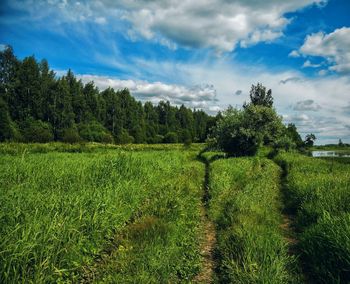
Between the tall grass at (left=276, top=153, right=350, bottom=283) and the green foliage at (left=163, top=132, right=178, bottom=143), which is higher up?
the green foliage at (left=163, top=132, right=178, bottom=143)

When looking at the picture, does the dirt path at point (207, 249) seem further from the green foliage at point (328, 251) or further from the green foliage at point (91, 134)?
the green foliage at point (91, 134)

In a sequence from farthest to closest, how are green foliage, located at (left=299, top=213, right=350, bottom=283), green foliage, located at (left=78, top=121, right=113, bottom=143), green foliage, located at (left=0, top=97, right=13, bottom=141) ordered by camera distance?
green foliage, located at (left=78, top=121, right=113, bottom=143) < green foliage, located at (left=0, top=97, right=13, bottom=141) < green foliage, located at (left=299, top=213, right=350, bottom=283)

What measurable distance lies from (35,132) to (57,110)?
48.9 feet

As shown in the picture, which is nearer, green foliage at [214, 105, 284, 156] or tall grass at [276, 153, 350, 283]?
tall grass at [276, 153, 350, 283]

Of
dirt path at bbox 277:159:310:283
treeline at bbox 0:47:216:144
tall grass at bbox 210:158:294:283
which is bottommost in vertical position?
dirt path at bbox 277:159:310:283

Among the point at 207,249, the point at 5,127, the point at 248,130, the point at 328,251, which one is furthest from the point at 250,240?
the point at 5,127

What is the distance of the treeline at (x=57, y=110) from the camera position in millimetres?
58906

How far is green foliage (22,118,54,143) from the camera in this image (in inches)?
2109

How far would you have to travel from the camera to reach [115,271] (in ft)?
17.5

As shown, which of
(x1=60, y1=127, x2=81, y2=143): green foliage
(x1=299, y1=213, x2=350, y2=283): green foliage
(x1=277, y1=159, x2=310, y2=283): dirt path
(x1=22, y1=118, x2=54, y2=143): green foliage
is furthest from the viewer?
(x1=60, y1=127, x2=81, y2=143): green foliage

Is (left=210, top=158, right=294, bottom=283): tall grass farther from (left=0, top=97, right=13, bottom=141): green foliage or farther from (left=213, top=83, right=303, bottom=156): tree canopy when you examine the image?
(left=0, top=97, right=13, bottom=141): green foliage

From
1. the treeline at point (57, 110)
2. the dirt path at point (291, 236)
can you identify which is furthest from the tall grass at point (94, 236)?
the treeline at point (57, 110)

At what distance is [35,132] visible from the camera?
5450 centimetres

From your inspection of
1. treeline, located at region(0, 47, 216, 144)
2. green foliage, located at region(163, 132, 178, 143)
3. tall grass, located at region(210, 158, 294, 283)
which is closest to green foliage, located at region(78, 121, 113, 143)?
treeline, located at region(0, 47, 216, 144)
